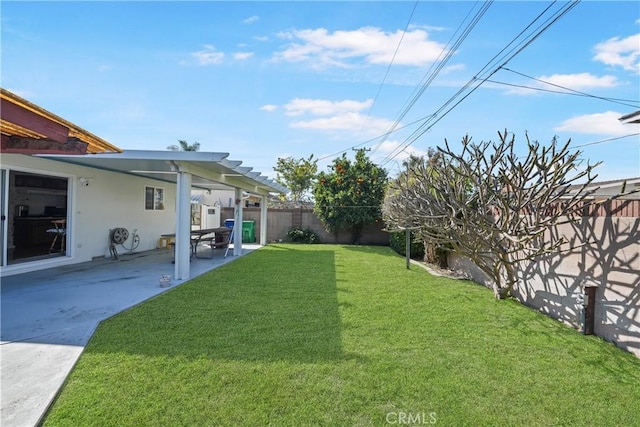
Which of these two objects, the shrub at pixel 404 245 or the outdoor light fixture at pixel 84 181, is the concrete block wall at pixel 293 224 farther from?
the outdoor light fixture at pixel 84 181

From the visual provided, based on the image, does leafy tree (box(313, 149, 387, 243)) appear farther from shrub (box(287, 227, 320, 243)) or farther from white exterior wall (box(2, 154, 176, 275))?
white exterior wall (box(2, 154, 176, 275))

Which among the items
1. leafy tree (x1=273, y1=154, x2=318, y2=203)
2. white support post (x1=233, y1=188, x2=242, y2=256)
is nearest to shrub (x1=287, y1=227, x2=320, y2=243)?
white support post (x1=233, y1=188, x2=242, y2=256)

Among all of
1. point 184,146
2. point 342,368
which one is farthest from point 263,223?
point 184,146

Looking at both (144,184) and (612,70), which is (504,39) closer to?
(612,70)

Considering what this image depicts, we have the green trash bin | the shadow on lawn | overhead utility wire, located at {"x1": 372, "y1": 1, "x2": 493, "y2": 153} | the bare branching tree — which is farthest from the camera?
the green trash bin

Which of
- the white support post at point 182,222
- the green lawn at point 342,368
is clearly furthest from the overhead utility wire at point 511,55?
the white support post at point 182,222

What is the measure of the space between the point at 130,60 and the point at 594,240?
10.1m

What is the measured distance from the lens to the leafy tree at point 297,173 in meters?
27.4

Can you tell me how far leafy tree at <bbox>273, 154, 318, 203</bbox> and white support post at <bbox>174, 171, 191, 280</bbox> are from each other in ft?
66.5

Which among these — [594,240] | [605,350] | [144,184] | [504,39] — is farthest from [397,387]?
[144,184]

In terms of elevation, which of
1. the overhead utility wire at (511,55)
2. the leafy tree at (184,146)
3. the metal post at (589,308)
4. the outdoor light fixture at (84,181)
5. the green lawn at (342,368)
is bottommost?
the green lawn at (342,368)

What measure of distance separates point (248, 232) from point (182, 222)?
918 cm

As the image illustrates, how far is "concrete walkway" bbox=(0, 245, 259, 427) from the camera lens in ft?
9.19

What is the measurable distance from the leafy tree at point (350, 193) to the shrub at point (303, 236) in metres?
0.88
